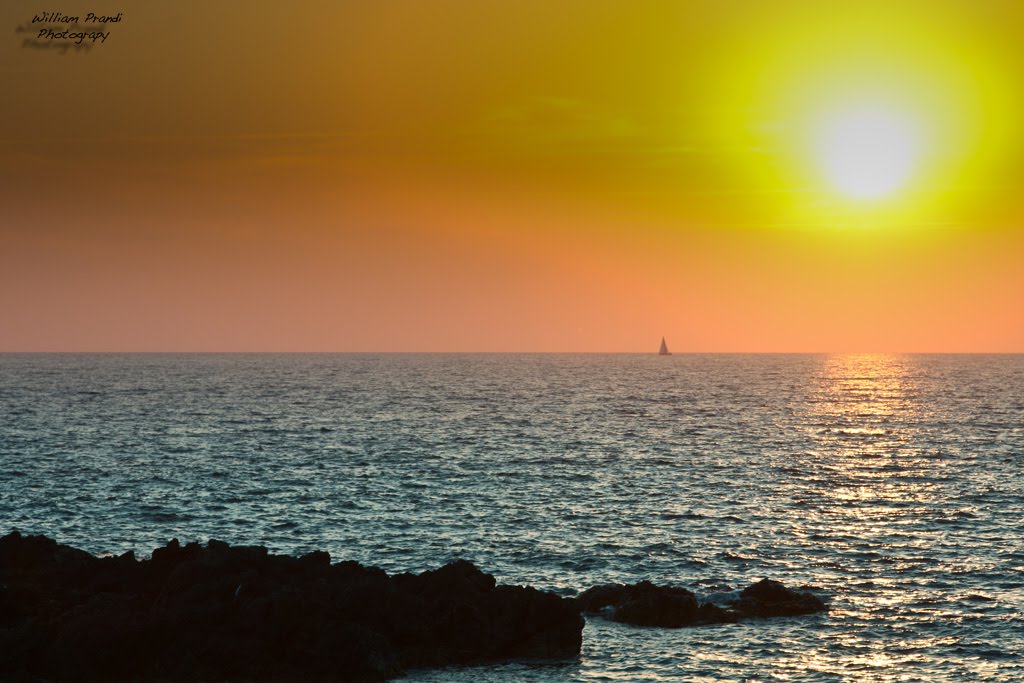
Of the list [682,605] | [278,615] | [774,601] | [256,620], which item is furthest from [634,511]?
[256,620]

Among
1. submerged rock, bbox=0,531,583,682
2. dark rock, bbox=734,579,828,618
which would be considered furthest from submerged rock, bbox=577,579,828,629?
submerged rock, bbox=0,531,583,682

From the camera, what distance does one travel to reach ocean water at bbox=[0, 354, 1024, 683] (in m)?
38.7

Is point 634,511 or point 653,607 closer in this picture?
point 653,607

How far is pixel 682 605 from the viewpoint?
1642 inches

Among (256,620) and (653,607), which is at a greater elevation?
(256,620)

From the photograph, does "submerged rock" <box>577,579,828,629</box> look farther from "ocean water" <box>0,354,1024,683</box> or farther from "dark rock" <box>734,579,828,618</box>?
"ocean water" <box>0,354,1024,683</box>

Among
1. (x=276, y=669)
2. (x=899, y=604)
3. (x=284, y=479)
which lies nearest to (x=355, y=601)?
(x=276, y=669)

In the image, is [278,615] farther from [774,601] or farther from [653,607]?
[774,601]

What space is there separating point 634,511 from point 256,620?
3307cm

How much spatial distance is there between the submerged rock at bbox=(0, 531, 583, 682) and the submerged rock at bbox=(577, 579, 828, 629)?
413 cm

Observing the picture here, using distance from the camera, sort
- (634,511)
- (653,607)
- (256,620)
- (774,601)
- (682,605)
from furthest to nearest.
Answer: (634,511) < (774,601) < (682,605) < (653,607) < (256,620)

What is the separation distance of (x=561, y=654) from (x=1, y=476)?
185 feet

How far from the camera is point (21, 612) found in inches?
1503

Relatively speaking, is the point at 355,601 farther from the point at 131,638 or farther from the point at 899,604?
the point at 899,604
